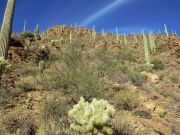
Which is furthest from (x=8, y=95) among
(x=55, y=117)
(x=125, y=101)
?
(x=125, y=101)

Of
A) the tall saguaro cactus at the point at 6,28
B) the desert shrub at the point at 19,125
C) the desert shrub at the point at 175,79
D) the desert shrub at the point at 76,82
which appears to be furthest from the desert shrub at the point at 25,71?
the desert shrub at the point at 175,79

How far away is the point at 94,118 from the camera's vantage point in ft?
19.1

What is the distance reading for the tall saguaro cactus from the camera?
8.48 metres

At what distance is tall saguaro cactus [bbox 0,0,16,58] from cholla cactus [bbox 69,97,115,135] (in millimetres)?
3585

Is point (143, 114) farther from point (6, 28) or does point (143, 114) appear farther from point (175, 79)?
point (175, 79)

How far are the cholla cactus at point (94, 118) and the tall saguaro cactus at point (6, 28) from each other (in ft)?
11.8

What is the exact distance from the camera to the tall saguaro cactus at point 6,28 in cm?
848

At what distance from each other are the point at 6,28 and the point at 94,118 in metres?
4.65

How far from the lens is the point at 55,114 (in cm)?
797

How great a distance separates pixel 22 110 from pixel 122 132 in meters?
3.22

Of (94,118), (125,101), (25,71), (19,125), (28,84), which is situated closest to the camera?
(94,118)

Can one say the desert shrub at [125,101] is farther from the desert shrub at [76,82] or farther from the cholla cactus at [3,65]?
the cholla cactus at [3,65]

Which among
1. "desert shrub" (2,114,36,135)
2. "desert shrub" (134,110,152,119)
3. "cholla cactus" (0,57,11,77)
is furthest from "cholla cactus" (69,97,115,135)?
"desert shrub" (134,110,152,119)

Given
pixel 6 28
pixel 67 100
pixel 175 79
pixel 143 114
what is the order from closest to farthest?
pixel 6 28
pixel 67 100
pixel 143 114
pixel 175 79
